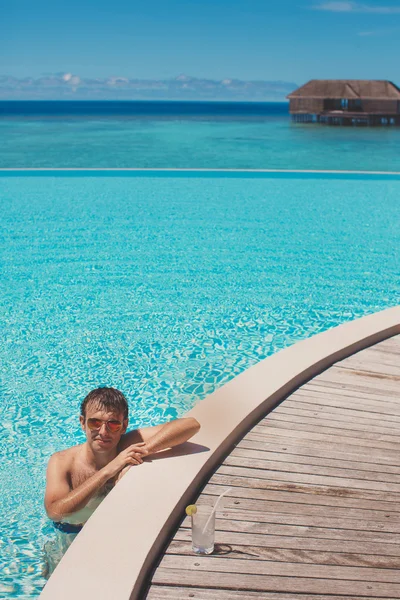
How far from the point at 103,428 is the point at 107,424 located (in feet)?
0.11

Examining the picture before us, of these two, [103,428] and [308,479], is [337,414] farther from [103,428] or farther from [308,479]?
[103,428]

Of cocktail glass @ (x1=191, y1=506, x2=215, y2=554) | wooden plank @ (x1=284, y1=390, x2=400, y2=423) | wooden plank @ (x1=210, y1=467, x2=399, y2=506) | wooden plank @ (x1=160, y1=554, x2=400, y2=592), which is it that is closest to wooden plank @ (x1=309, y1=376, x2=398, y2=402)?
wooden plank @ (x1=284, y1=390, x2=400, y2=423)

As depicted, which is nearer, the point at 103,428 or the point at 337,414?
the point at 103,428

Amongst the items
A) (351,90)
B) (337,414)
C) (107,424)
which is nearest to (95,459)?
(107,424)

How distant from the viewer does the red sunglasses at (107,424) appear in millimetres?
3077

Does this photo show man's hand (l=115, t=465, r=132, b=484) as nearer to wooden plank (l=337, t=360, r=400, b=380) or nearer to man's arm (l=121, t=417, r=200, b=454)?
man's arm (l=121, t=417, r=200, b=454)

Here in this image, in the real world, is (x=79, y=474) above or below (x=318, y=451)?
below

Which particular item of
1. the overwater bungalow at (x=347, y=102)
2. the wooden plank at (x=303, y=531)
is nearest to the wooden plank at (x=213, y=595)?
the wooden plank at (x=303, y=531)

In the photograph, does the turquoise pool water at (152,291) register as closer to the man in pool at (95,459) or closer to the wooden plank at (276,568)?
the man in pool at (95,459)

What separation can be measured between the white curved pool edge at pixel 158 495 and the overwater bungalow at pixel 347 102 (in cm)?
5342

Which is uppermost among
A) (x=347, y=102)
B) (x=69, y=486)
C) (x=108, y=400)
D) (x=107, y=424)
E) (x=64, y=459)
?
(x=347, y=102)

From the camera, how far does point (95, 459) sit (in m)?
3.21

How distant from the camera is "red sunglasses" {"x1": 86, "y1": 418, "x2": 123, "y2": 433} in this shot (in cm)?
308

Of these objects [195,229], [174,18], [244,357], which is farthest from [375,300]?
[174,18]
